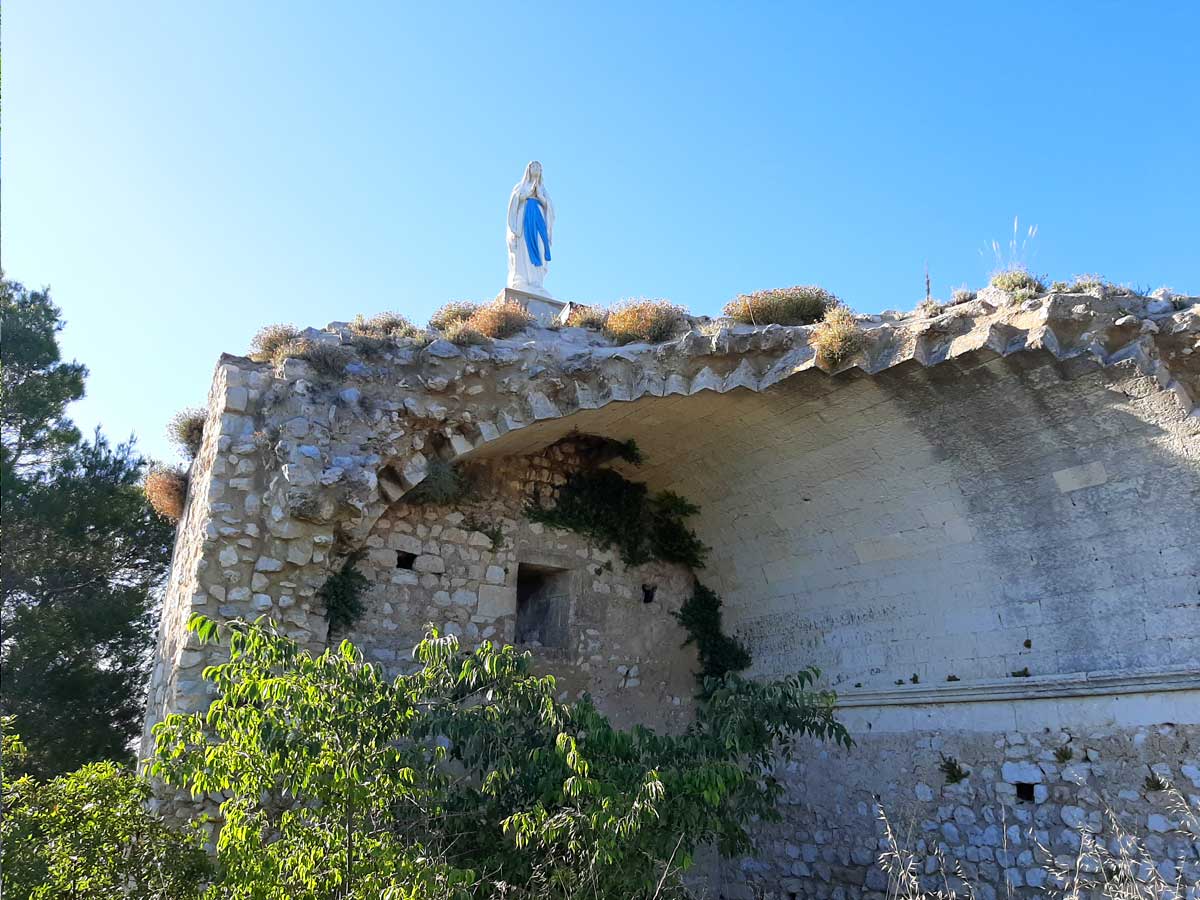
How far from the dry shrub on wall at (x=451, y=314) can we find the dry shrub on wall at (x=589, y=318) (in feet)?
2.85

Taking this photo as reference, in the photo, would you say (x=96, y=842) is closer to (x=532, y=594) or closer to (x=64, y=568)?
(x=532, y=594)

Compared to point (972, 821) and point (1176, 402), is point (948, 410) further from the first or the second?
point (972, 821)

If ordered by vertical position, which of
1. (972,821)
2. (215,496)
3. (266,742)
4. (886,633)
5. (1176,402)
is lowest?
(972,821)

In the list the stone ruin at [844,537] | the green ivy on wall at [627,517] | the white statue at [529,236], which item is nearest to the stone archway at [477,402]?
the stone ruin at [844,537]

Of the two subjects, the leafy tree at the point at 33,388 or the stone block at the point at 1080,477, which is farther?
the leafy tree at the point at 33,388

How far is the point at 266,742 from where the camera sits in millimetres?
4590

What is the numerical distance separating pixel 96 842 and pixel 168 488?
14.2ft

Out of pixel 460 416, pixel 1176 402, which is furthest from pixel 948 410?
pixel 460 416

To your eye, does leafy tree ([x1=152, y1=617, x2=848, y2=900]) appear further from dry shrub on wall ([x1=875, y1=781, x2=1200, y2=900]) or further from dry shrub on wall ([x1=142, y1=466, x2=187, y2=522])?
dry shrub on wall ([x1=142, y1=466, x2=187, y2=522])

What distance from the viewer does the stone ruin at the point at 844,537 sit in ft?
21.2

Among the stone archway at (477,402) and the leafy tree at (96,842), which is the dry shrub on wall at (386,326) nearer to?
the stone archway at (477,402)

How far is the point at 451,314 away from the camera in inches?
340

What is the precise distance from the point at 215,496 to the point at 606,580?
369 cm

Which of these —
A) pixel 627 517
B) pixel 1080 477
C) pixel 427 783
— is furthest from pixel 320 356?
pixel 1080 477
